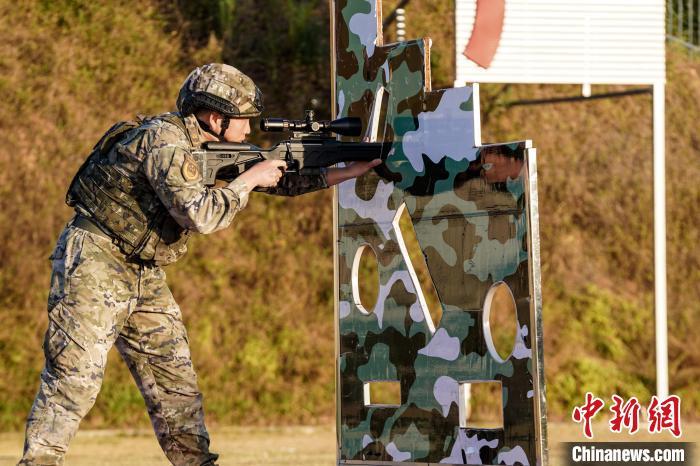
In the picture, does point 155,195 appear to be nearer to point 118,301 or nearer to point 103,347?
point 118,301

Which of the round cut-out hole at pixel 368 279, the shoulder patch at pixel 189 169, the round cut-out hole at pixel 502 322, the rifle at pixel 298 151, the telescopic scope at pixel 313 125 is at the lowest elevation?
the round cut-out hole at pixel 502 322

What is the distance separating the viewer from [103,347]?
611cm

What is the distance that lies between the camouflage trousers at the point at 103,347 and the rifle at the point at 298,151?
2.19 ft

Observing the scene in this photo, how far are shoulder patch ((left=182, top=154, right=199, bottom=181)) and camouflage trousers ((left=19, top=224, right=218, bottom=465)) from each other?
0.59 metres

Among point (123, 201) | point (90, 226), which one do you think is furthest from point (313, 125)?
point (90, 226)

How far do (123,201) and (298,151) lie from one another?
1.07 metres

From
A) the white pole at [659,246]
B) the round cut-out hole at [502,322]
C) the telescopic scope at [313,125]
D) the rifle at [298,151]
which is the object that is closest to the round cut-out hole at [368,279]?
the round cut-out hole at [502,322]

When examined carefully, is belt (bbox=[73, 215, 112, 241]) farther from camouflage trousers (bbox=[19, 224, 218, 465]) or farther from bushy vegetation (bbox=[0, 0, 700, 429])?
bushy vegetation (bbox=[0, 0, 700, 429])

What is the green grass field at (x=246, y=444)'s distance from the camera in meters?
9.59

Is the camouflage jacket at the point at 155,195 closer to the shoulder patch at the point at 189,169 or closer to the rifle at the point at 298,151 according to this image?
the shoulder patch at the point at 189,169

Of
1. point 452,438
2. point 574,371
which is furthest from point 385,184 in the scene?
point 574,371

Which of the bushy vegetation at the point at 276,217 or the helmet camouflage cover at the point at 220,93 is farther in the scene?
the bushy vegetation at the point at 276,217

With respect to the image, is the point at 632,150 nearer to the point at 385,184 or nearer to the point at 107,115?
the point at 107,115

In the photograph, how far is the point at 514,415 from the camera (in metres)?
6.23
